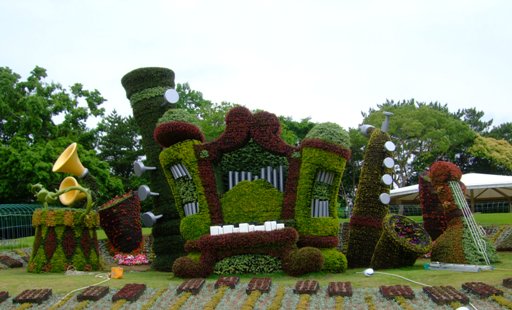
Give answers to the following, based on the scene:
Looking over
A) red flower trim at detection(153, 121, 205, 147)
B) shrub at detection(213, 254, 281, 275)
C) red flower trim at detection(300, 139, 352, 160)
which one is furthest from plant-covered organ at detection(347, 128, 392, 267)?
red flower trim at detection(153, 121, 205, 147)

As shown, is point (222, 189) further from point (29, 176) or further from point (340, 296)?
point (29, 176)

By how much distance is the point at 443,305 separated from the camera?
323 inches

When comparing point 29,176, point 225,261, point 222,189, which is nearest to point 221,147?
point 222,189

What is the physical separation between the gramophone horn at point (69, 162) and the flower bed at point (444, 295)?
36.9 feet

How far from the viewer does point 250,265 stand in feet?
39.5

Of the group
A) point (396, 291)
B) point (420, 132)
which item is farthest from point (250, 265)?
point (420, 132)

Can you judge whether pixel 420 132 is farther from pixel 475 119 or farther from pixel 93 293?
pixel 93 293

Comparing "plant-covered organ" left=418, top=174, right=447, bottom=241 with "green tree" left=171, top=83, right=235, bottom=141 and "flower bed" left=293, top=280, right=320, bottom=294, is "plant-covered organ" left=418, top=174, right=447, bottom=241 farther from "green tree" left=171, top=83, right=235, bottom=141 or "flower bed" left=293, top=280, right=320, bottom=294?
"green tree" left=171, top=83, right=235, bottom=141

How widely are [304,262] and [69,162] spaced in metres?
8.65

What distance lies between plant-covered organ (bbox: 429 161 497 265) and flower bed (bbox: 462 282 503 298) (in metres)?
3.13

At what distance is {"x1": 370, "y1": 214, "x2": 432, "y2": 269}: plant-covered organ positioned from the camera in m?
13.4

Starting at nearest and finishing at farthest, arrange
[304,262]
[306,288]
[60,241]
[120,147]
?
[306,288]
[304,262]
[60,241]
[120,147]

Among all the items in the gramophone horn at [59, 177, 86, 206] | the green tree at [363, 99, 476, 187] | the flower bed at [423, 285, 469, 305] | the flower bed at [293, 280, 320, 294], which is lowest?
the flower bed at [423, 285, 469, 305]

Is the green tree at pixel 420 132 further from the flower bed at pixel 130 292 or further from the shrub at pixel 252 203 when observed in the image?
the flower bed at pixel 130 292
